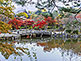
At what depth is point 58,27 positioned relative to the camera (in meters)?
26.8

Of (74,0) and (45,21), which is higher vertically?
(74,0)

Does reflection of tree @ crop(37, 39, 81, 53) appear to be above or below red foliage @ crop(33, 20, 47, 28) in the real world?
above

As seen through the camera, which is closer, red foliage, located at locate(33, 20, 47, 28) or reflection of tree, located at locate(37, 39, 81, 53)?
reflection of tree, located at locate(37, 39, 81, 53)

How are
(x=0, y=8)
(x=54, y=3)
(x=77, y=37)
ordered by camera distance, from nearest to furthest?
(x=0, y=8)
(x=54, y=3)
(x=77, y=37)

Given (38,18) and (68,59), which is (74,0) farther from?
(38,18)

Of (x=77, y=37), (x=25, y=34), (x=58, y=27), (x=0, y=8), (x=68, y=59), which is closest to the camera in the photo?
(x=0, y=8)

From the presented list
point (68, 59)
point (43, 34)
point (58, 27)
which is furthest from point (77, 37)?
point (68, 59)

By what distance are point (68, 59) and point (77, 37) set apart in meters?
10.8

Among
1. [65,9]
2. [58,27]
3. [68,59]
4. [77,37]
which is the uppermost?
[65,9]

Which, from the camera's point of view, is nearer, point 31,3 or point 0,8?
point 0,8

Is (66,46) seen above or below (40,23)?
above

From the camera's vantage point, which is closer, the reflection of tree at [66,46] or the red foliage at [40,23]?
the reflection of tree at [66,46]

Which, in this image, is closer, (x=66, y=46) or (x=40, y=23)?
(x=66, y=46)

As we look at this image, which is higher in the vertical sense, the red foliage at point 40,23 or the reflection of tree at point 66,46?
the reflection of tree at point 66,46
